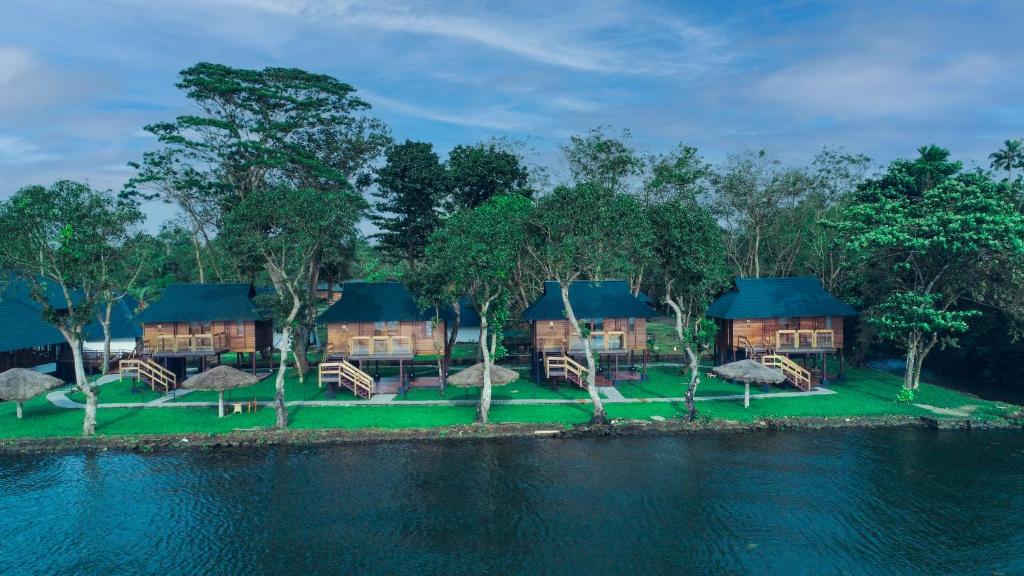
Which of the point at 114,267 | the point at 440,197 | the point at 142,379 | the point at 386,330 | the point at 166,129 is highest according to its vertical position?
the point at 166,129

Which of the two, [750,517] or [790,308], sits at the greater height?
[790,308]

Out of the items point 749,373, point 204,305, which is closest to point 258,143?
point 204,305

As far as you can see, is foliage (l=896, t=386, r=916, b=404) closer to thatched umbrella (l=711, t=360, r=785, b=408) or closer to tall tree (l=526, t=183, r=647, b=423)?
thatched umbrella (l=711, t=360, r=785, b=408)

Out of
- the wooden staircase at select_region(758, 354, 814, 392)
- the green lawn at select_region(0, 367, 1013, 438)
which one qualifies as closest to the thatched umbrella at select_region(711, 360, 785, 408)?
the green lawn at select_region(0, 367, 1013, 438)

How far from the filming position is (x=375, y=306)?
1462 inches

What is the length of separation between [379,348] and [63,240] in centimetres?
1579

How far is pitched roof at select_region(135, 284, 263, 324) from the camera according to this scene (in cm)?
3762

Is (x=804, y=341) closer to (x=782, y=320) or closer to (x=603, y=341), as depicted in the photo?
(x=782, y=320)

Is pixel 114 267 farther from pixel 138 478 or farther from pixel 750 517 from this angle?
pixel 750 517

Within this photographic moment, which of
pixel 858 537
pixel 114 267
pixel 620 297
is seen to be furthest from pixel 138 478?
pixel 620 297

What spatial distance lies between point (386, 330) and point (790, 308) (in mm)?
25215

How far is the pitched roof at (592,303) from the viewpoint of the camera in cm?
3784

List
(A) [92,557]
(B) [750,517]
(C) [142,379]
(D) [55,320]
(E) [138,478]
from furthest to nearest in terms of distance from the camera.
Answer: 1. (C) [142,379]
2. (D) [55,320]
3. (E) [138,478]
4. (B) [750,517]
5. (A) [92,557]

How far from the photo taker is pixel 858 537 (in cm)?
1734
